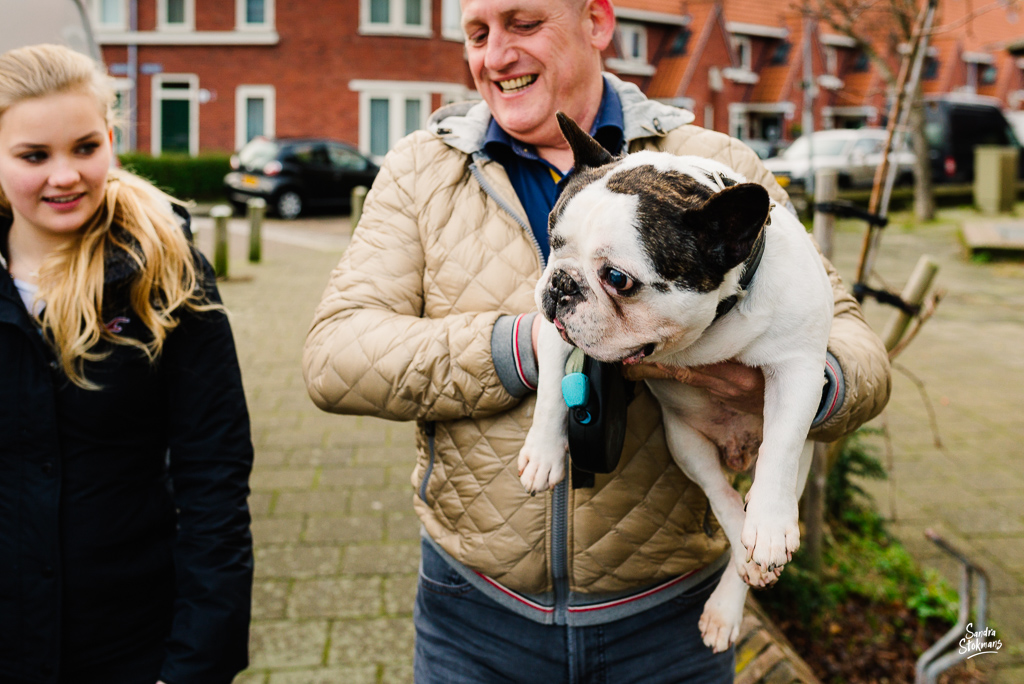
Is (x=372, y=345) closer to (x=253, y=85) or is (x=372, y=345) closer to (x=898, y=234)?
(x=898, y=234)

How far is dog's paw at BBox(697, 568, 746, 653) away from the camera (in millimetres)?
1958

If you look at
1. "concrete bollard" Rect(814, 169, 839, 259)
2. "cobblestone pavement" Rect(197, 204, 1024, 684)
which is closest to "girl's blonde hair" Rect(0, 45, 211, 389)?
"cobblestone pavement" Rect(197, 204, 1024, 684)

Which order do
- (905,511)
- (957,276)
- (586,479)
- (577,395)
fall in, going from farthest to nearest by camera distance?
(957,276) → (905,511) → (586,479) → (577,395)

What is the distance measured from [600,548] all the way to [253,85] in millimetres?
25150

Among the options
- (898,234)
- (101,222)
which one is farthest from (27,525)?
(898,234)

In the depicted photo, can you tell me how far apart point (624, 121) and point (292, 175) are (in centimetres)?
1771

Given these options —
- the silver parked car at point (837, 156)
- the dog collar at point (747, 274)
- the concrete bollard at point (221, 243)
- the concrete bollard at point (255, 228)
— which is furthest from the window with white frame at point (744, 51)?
the dog collar at point (747, 274)

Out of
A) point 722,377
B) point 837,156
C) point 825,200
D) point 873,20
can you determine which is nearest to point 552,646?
point 722,377

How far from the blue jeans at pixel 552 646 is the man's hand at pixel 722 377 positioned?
520 mm

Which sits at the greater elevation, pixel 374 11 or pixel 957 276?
pixel 374 11

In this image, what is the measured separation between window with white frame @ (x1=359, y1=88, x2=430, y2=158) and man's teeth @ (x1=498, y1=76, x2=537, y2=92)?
76.3 ft

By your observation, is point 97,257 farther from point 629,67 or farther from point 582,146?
point 629,67

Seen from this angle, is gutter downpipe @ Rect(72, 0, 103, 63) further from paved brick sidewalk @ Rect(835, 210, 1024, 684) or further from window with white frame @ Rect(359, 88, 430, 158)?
window with white frame @ Rect(359, 88, 430, 158)

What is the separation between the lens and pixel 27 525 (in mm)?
1928
